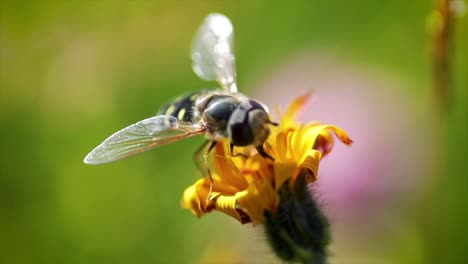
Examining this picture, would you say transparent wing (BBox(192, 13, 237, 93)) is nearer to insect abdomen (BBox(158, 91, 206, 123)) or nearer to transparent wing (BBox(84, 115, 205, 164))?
insect abdomen (BBox(158, 91, 206, 123))

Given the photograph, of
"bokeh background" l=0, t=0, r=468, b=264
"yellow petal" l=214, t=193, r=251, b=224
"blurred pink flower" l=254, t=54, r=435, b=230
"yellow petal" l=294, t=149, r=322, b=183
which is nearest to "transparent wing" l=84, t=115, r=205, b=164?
"yellow petal" l=214, t=193, r=251, b=224

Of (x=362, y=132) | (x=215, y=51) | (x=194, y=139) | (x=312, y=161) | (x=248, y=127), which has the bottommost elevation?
(x=194, y=139)

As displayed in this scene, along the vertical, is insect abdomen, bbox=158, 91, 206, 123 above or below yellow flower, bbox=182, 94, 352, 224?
above

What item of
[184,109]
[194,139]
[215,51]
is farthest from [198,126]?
[194,139]

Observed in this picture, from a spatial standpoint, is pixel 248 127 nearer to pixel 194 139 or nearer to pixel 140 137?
pixel 140 137

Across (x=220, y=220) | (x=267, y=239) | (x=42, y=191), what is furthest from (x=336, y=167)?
(x=42, y=191)
